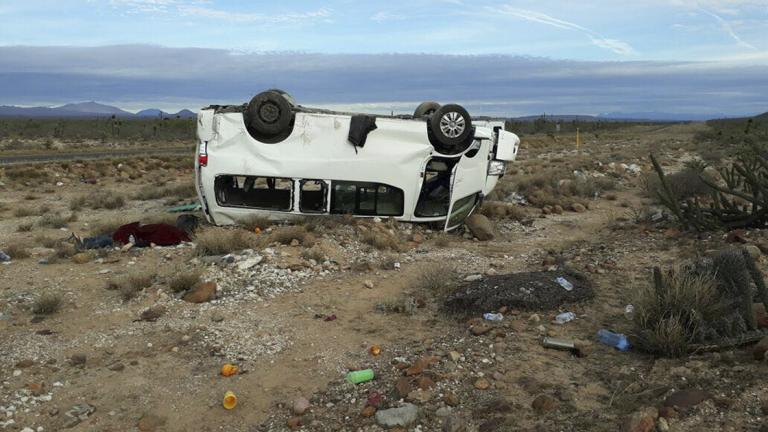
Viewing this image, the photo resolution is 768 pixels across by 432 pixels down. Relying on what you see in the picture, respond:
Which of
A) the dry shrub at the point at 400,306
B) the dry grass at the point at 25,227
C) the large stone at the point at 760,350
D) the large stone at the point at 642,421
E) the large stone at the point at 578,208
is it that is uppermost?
the large stone at the point at 578,208

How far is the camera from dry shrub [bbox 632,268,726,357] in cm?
507

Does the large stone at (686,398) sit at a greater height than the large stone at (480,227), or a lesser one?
lesser

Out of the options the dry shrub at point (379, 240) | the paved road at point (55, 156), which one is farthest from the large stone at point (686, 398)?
the paved road at point (55, 156)

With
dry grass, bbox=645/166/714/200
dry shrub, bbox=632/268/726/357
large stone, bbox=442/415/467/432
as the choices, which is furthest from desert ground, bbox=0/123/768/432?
dry grass, bbox=645/166/714/200

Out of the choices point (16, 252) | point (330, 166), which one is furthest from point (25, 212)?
point (330, 166)

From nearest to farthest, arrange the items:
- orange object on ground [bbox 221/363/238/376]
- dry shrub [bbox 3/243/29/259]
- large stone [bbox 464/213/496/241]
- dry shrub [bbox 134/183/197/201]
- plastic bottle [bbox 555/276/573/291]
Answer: orange object on ground [bbox 221/363/238/376]
plastic bottle [bbox 555/276/573/291]
dry shrub [bbox 3/243/29/259]
large stone [bbox 464/213/496/241]
dry shrub [bbox 134/183/197/201]

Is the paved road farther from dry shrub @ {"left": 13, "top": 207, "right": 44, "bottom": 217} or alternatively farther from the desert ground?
the desert ground

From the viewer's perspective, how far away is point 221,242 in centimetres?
865

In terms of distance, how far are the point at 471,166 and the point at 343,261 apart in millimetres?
2992

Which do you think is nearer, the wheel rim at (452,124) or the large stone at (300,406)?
the large stone at (300,406)

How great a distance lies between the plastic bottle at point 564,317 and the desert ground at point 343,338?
0.29ft

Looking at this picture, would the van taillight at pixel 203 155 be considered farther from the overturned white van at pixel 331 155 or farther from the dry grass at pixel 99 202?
the dry grass at pixel 99 202

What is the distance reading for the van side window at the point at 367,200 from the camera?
1002 centimetres

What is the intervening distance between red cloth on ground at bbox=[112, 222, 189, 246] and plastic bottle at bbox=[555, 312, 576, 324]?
248 inches
